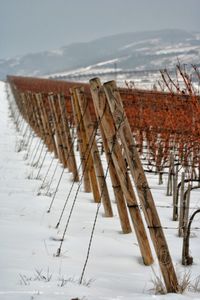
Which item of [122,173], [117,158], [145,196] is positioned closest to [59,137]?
[117,158]

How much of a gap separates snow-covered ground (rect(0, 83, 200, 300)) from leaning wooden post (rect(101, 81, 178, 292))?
0.20 meters

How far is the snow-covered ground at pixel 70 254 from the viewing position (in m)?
3.14

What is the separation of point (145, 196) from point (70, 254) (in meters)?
1.05

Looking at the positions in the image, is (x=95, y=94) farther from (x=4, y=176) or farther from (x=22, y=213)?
(x=4, y=176)

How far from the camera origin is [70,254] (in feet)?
13.5

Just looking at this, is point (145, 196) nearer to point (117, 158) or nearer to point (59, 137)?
point (117, 158)

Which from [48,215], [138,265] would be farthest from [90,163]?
[138,265]

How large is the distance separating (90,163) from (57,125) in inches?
125

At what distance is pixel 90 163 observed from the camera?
6691mm

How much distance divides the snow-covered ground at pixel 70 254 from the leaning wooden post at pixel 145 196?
0.20 m

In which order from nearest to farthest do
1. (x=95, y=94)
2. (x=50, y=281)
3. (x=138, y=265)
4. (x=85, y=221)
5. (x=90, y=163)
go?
1. (x=50, y=281)
2. (x=138, y=265)
3. (x=95, y=94)
4. (x=85, y=221)
5. (x=90, y=163)

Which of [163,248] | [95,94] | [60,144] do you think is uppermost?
[95,94]

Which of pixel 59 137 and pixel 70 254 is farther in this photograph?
pixel 59 137

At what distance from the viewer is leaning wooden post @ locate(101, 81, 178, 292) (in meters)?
3.37
